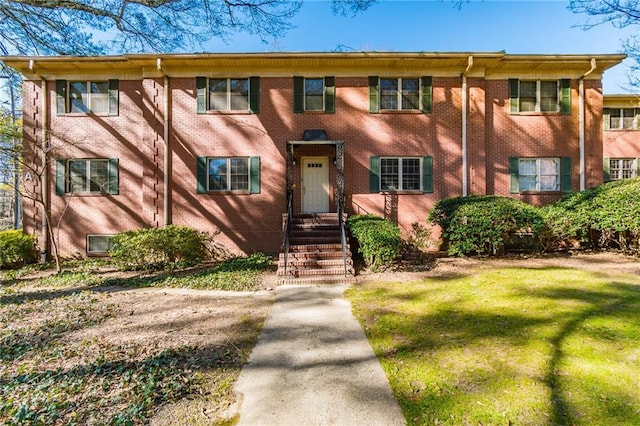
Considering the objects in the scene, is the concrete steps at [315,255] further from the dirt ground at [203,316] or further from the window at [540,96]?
the window at [540,96]

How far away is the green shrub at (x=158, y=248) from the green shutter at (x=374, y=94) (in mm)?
7515

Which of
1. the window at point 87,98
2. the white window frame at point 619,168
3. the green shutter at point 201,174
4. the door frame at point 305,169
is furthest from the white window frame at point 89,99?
the white window frame at point 619,168

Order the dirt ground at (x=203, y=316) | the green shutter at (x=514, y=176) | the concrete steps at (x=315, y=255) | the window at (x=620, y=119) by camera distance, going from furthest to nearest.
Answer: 1. the window at (x=620, y=119)
2. the green shutter at (x=514, y=176)
3. the concrete steps at (x=315, y=255)
4. the dirt ground at (x=203, y=316)

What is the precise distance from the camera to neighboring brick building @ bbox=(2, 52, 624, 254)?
10.6 m

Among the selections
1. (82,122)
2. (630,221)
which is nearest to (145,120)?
(82,122)

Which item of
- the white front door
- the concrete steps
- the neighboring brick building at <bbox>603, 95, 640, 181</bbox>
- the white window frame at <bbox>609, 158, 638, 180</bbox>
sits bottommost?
the concrete steps

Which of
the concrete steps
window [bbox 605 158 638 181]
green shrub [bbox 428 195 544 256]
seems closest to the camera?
the concrete steps

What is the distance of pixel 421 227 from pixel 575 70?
8.02 meters

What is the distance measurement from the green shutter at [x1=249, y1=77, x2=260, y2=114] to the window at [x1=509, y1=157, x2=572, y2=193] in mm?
9510

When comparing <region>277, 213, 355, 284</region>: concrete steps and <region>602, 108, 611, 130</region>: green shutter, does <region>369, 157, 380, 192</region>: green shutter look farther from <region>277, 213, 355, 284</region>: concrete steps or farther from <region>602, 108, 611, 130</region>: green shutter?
<region>602, 108, 611, 130</region>: green shutter

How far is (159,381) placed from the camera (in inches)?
122

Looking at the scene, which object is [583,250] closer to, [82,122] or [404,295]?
[404,295]

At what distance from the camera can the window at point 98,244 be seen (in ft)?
35.3

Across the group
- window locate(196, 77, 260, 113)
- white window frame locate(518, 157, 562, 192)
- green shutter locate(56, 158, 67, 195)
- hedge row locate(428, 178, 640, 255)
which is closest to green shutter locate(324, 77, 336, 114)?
window locate(196, 77, 260, 113)
